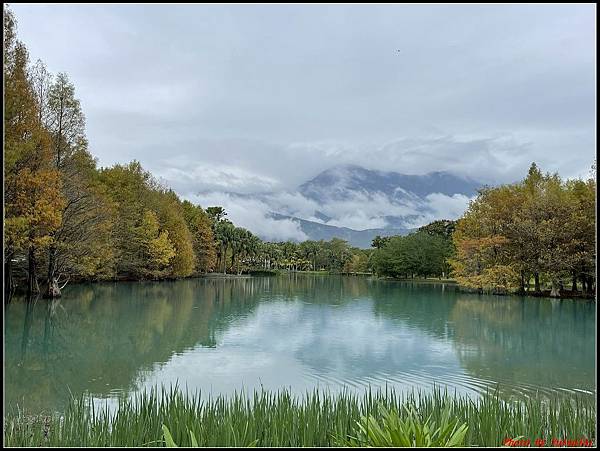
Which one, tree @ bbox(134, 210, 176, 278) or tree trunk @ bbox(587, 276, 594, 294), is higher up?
tree @ bbox(134, 210, 176, 278)

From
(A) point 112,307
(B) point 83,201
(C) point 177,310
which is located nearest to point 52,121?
(B) point 83,201

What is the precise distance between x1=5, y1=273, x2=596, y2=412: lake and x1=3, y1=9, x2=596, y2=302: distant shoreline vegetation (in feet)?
10.1

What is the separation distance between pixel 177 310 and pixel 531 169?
2790 cm

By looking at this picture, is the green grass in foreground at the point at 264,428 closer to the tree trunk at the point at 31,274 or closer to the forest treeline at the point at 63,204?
the forest treeline at the point at 63,204

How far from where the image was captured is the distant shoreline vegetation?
54.5 feet

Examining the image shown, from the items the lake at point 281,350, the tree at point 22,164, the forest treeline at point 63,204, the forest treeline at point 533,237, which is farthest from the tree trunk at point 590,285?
the tree at point 22,164

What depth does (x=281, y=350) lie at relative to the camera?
40.7 feet

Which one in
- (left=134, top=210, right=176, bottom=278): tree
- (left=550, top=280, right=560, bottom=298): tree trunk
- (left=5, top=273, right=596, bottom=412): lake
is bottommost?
(left=5, top=273, right=596, bottom=412): lake

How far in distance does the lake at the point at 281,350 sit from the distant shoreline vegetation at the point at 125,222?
3091mm

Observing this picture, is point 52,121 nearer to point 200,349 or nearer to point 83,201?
point 83,201

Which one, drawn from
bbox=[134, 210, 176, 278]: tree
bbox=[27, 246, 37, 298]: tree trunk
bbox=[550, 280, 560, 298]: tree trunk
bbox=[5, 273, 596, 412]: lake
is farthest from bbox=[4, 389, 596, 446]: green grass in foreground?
bbox=[134, 210, 176, 278]: tree

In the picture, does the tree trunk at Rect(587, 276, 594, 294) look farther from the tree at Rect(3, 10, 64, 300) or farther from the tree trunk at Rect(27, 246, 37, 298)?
the tree trunk at Rect(27, 246, 37, 298)

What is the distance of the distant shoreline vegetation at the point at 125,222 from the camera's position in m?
16.6

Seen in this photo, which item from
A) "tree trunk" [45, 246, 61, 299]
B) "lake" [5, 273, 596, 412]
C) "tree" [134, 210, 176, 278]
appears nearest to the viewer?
"lake" [5, 273, 596, 412]
